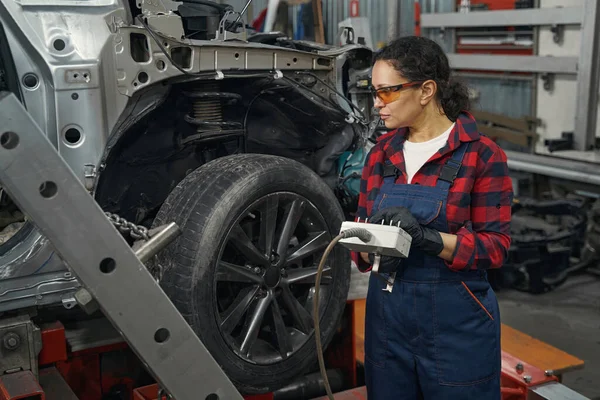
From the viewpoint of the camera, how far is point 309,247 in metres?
2.85

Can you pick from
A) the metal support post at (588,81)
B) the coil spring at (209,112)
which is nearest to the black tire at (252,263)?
the coil spring at (209,112)

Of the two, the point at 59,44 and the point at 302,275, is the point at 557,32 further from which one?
the point at 59,44

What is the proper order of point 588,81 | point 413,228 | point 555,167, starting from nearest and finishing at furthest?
point 413,228 → point 588,81 → point 555,167

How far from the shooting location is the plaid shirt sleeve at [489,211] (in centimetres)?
221

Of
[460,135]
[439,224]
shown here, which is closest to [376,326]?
[439,224]

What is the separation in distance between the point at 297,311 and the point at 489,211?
0.90 m

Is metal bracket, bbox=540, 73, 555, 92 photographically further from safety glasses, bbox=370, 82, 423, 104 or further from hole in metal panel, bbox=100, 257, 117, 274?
hole in metal panel, bbox=100, 257, 117, 274

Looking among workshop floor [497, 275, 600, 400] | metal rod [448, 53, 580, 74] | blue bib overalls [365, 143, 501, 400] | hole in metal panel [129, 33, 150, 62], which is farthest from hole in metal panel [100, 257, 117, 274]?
metal rod [448, 53, 580, 74]

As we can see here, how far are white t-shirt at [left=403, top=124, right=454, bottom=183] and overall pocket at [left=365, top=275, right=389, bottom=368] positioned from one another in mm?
387

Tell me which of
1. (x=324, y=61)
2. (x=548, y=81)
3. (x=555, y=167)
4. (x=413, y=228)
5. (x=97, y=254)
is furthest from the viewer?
(x=548, y=81)

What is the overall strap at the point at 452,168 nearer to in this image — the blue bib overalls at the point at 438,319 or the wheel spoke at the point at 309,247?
the blue bib overalls at the point at 438,319

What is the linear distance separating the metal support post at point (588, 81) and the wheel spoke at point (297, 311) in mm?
5002

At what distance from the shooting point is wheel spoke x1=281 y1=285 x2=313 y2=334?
2762 millimetres

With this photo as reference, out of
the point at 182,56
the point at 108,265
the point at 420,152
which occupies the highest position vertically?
the point at 182,56
